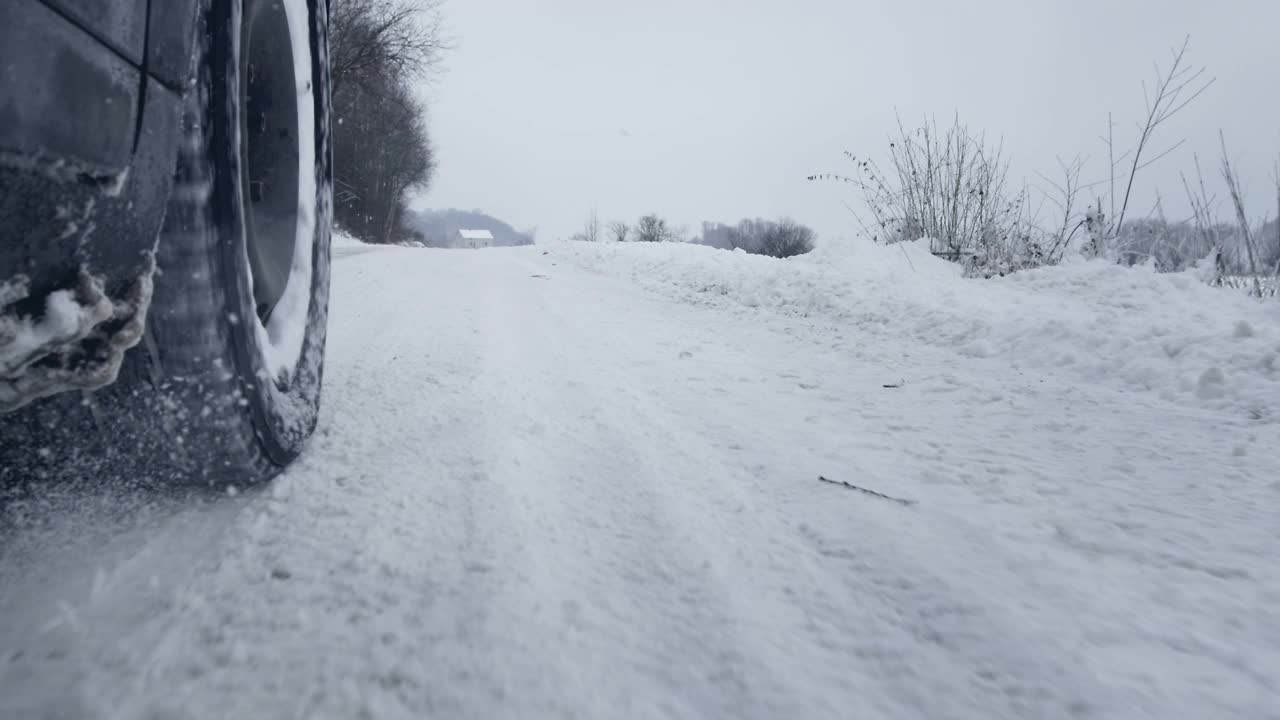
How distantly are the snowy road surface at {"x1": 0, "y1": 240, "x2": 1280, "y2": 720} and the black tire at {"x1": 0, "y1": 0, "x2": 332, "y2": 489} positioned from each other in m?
0.09

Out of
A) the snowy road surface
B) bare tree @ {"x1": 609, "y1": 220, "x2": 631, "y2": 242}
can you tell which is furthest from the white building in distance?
the snowy road surface

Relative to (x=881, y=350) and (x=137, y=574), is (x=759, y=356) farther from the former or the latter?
(x=137, y=574)

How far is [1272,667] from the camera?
2.56 ft

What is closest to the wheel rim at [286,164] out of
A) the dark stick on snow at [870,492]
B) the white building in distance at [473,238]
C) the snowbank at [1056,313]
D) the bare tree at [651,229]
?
the dark stick on snow at [870,492]

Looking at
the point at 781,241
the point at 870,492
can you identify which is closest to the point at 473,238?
the point at 781,241

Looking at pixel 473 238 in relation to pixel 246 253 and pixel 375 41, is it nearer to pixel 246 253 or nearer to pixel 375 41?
pixel 375 41

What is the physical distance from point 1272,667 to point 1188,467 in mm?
867

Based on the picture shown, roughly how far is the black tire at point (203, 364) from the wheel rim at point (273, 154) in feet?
0.12

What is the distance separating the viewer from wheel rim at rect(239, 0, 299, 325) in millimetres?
1334

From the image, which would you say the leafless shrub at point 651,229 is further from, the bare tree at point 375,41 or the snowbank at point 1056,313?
the snowbank at point 1056,313

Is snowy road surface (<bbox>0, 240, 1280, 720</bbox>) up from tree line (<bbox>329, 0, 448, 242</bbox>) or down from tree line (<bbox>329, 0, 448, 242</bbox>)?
down

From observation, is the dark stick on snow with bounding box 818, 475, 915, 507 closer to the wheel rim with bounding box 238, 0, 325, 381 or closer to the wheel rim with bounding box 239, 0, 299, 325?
the wheel rim with bounding box 238, 0, 325, 381

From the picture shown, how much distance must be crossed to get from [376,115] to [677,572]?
2109cm

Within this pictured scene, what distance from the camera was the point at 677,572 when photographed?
3.29ft
